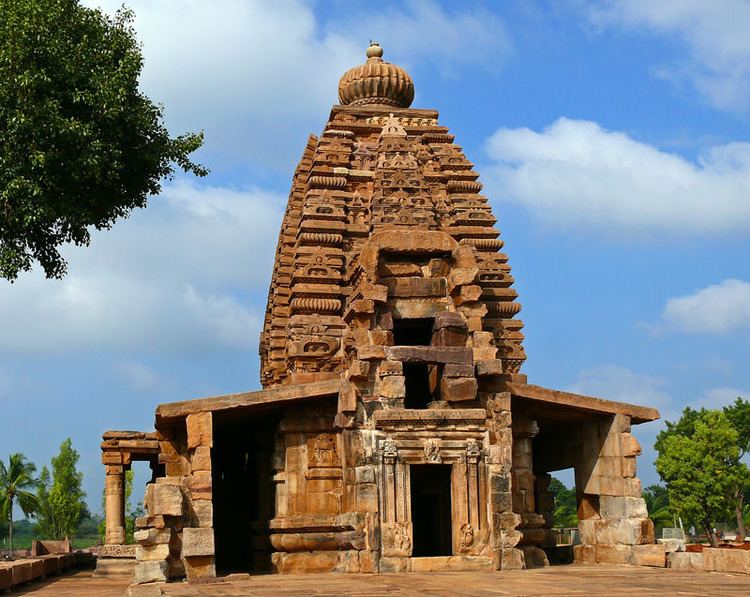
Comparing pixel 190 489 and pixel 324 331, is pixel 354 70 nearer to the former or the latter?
pixel 324 331

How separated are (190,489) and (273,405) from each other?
7.74 feet

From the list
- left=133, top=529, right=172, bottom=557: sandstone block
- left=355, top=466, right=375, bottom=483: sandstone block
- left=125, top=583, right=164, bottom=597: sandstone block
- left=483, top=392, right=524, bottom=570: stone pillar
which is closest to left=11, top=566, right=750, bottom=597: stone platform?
left=125, top=583, right=164, bottom=597: sandstone block

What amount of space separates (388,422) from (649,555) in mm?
5714

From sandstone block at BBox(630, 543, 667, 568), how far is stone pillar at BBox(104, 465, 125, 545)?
1435 centimetres

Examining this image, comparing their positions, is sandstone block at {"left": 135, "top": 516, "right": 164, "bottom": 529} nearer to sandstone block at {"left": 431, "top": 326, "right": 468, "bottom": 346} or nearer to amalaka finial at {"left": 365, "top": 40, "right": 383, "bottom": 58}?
sandstone block at {"left": 431, "top": 326, "right": 468, "bottom": 346}

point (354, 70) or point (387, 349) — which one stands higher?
point (354, 70)

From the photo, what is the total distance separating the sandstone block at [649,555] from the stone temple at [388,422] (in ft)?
0.11

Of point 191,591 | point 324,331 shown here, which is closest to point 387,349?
point 324,331

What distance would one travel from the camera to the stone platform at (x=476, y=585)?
521 inches

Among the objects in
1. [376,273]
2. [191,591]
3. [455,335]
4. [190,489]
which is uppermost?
[376,273]

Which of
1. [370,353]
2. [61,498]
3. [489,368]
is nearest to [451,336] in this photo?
[489,368]

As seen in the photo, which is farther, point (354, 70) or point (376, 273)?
point (354, 70)

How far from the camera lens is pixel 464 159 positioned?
24.3 meters

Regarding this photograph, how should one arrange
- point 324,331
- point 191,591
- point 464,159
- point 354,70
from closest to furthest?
1. point 191,591
2. point 324,331
3. point 464,159
4. point 354,70
